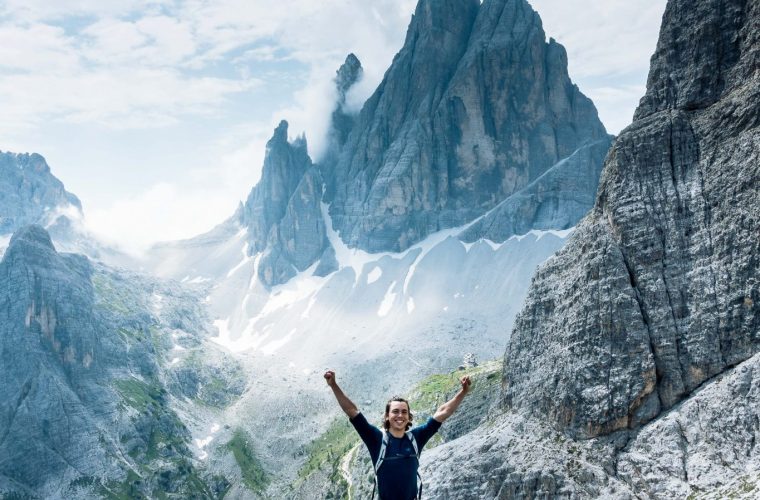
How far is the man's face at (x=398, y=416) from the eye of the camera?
13414 millimetres

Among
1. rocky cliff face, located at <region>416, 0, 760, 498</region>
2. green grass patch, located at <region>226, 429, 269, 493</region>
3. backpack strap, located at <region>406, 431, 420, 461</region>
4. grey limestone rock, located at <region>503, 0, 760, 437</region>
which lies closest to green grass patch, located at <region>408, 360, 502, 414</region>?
green grass patch, located at <region>226, 429, 269, 493</region>

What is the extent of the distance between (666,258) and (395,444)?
61647mm

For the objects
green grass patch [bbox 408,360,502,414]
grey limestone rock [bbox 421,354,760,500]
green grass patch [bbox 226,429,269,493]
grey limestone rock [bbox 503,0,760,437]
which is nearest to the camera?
grey limestone rock [bbox 421,354,760,500]

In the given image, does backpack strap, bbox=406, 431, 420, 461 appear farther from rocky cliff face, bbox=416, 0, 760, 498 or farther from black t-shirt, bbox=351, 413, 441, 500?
rocky cliff face, bbox=416, 0, 760, 498

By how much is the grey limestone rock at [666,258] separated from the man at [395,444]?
55103mm

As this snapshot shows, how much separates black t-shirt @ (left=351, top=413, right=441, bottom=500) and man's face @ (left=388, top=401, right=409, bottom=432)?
271mm

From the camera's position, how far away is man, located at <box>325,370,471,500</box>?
13273mm

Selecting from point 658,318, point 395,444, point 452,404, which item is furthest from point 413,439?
point 658,318

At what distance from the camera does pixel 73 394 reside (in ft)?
648

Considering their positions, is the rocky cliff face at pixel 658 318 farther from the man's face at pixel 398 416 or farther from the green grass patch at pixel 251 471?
the green grass patch at pixel 251 471

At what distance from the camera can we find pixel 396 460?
529 inches

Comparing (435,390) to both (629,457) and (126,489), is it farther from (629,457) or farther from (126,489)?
(629,457)

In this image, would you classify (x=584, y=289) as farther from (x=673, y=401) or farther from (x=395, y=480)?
(x=395, y=480)

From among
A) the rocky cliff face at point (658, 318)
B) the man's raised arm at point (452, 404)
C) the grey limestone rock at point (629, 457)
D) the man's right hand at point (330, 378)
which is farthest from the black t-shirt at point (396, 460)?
the rocky cliff face at point (658, 318)
